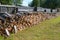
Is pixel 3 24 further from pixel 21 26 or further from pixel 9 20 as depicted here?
pixel 21 26

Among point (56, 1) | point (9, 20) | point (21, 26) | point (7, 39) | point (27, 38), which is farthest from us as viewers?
point (56, 1)

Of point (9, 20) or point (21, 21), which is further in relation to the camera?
point (21, 21)

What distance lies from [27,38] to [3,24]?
1693 mm

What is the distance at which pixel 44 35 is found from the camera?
42.3 feet

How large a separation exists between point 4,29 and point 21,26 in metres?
2.43

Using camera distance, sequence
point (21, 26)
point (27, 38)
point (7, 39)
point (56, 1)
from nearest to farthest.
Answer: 1. point (7, 39)
2. point (27, 38)
3. point (21, 26)
4. point (56, 1)

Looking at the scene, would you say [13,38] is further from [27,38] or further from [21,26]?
[21,26]

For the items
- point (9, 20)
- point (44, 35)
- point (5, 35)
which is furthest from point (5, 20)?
point (44, 35)

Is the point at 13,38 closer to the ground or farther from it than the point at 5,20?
closer to the ground

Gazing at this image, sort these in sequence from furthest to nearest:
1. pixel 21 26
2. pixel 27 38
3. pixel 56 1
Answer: pixel 56 1 → pixel 21 26 → pixel 27 38

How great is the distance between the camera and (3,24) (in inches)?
467

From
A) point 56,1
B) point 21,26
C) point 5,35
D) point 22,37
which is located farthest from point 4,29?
point 56,1

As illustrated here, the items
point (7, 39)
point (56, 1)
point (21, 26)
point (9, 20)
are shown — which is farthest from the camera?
point (56, 1)

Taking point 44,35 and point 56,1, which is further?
point 56,1
